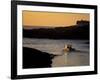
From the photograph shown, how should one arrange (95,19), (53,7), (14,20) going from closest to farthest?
(14,20)
(53,7)
(95,19)

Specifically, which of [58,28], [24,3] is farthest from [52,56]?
[24,3]

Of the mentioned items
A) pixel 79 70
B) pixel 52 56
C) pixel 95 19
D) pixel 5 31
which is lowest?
pixel 79 70

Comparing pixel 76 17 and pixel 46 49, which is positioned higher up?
pixel 76 17

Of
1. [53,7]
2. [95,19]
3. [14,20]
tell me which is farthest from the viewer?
[95,19]

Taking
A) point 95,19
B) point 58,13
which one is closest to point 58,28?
point 58,13

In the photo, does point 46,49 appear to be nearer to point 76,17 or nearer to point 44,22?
point 44,22

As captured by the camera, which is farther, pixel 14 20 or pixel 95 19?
pixel 95 19

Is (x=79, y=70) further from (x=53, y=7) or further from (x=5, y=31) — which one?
(x=5, y=31)
